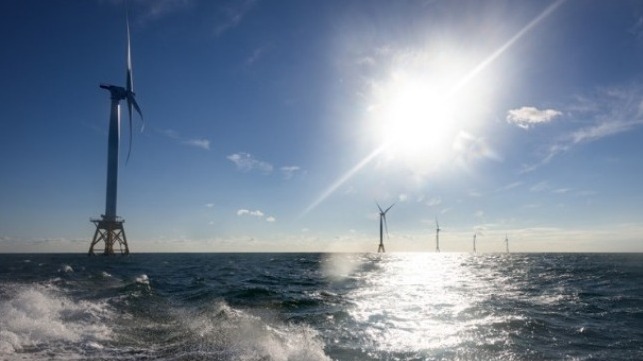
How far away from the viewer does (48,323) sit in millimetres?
17734

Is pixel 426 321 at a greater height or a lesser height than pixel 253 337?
lesser

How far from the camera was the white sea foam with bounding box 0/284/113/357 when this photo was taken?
14.7m

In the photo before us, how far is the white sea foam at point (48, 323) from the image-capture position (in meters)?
A: 14.7

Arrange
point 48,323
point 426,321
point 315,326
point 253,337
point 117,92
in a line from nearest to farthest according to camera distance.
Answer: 1. point 253,337
2. point 48,323
3. point 315,326
4. point 426,321
5. point 117,92

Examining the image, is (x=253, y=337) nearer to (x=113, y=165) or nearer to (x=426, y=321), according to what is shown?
(x=426, y=321)

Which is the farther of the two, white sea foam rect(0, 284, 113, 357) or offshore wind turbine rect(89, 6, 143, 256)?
offshore wind turbine rect(89, 6, 143, 256)

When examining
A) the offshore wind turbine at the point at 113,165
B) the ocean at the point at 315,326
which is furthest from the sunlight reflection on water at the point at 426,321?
the offshore wind turbine at the point at 113,165

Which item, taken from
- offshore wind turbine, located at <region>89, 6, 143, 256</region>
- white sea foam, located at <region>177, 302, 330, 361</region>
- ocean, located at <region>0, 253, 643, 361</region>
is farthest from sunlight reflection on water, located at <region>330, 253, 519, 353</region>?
offshore wind turbine, located at <region>89, 6, 143, 256</region>

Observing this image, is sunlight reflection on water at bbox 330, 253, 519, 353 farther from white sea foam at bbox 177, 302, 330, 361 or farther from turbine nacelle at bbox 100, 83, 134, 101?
turbine nacelle at bbox 100, 83, 134, 101

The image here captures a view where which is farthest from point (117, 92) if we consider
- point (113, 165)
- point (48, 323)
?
point (48, 323)

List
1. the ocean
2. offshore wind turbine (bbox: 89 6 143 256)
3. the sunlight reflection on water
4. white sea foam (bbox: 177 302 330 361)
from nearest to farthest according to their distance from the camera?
white sea foam (bbox: 177 302 330 361), the ocean, the sunlight reflection on water, offshore wind turbine (bbox: 89 6 143 256)

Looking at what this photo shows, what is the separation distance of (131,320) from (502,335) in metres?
16.5

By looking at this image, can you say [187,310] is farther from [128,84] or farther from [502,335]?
[128,84]

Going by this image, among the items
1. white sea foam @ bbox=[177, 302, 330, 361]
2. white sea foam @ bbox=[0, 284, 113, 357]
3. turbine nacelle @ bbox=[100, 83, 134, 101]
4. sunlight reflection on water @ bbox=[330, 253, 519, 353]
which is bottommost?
sunlight reflection on water @ bbox=[330, 253, 519, 353]
